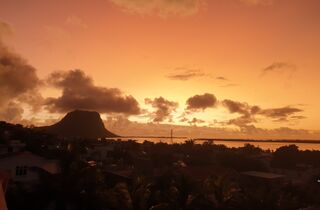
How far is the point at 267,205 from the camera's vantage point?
29484mm

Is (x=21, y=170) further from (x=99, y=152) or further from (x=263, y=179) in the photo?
(x=99, y=152)

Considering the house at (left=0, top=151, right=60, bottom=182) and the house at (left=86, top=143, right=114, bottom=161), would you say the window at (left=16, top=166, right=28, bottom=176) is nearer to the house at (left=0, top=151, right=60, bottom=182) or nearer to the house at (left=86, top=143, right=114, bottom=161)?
the house at (left=0, top=151, right=60, bottom=182)

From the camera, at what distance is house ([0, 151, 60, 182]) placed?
145ft

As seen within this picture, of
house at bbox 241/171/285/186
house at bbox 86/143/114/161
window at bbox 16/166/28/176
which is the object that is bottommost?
house at bbox 241/171/285/186

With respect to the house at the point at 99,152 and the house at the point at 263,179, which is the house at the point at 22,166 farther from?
the house at the point at 99,152

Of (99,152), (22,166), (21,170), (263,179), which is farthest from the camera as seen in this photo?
(99,152)

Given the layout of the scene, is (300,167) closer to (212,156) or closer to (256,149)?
(212,156)

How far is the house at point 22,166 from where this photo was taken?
145ft

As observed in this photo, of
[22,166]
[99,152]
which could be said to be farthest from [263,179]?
[99,152]

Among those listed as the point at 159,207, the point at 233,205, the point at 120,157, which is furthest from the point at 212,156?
the point at 159,207

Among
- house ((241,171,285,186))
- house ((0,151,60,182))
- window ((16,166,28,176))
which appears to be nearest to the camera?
house ((0,151,60,182))

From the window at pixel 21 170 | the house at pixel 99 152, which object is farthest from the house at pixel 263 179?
the window at pixel 21 170

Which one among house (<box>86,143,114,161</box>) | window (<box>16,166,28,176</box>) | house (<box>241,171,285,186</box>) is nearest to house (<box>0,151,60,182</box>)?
window (<box>16,166,28,176</box>)

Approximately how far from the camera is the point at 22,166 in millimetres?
45406
